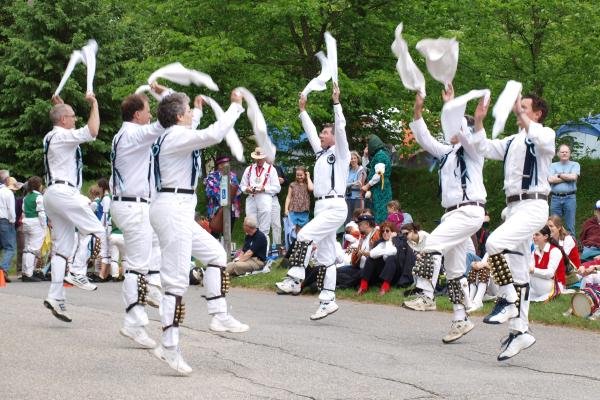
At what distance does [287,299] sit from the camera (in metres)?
16.5

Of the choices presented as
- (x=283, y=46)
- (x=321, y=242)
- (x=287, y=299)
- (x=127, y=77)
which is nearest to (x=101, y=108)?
(x=127, y=77)

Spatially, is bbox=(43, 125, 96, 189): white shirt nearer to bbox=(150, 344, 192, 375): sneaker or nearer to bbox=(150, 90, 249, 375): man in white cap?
bbox=(150, 90, 249, 375): man in white cap

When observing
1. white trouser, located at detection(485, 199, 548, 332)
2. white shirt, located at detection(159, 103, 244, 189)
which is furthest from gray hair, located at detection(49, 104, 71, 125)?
white trouser, located at detection(485, 199, 548, 332)

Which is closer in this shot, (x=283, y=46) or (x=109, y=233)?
(x=109, y=233)

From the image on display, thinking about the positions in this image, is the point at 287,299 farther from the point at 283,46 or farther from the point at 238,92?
the point at 283,46

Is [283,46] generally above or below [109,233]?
above

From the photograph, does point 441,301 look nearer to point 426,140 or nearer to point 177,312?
point 426,140

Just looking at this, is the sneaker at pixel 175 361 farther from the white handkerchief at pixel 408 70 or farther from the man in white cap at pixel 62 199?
the white handkerchief at pixel 408 70

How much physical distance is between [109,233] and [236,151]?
12.2 meters

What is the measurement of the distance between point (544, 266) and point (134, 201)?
5.91m

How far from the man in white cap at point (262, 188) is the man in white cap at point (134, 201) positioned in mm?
9974

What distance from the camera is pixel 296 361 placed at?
963 centimetres

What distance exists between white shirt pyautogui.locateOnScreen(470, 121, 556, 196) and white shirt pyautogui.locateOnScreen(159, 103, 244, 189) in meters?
2.60

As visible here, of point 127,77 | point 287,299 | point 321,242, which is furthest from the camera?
point 127,77
